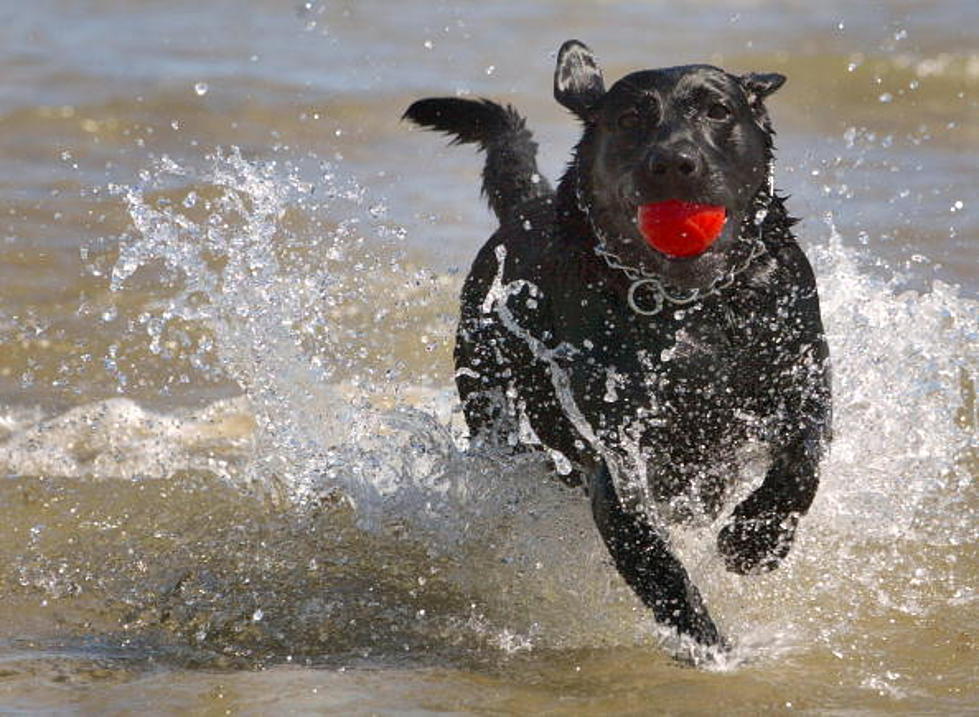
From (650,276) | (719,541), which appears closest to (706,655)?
(719,541)

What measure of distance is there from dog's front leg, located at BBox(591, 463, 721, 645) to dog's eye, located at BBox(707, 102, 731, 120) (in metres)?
1.06

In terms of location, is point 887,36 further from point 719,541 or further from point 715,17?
point 719,541

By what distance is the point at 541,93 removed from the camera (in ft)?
37.8

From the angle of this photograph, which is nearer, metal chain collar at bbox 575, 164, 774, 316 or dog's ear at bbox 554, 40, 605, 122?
metal chain collar at bbox 575, 164, 774, 316

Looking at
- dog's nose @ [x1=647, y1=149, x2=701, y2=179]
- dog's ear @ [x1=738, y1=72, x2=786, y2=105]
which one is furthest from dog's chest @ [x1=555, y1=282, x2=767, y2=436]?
dog's ear @ [x1=738, y1=72, x2=786, y2=105]

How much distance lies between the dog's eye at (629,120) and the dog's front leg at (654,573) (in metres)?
1.00

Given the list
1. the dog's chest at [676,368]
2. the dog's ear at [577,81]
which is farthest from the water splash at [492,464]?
the dog's ear at [577,81]

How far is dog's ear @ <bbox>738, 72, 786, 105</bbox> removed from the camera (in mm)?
5219

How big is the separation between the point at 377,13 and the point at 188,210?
5500mm

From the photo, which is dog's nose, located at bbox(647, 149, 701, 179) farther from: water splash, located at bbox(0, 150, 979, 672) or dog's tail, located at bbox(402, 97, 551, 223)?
dog's tail, located at bbox(402, 97, 551, 223)

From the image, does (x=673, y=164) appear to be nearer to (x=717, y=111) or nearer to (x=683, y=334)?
(x=717, y=111)

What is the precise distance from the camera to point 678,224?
481cm

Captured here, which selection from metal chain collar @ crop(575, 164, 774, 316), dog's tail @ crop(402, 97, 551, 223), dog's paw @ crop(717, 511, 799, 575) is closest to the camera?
metal chain collar @ crop(575, 164, 774, 316)

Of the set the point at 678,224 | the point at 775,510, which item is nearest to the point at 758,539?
the point at 775,510
